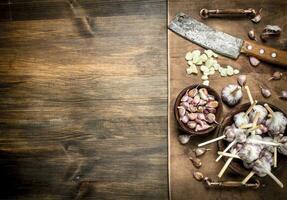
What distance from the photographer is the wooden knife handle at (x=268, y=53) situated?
48.6 inches

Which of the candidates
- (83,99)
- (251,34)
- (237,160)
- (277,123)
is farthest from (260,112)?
(83,99)

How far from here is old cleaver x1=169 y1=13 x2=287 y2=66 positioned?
1.24 meters

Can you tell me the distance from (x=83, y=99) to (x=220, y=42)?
49 centimetres

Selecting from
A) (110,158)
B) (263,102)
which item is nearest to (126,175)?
(110,158)

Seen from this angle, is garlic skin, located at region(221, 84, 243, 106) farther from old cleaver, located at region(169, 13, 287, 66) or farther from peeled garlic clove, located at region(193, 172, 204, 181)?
peeled garlic clove, located at region(193, 172, 204, 181)

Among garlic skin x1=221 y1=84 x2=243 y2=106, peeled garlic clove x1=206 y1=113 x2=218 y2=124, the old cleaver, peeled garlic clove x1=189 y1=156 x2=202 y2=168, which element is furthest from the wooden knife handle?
peeled garlic clove x1=189 y1=156 x2=202 y2=168

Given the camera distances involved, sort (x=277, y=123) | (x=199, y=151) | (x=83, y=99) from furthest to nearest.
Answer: (x=83, y=99)
(x=199, y=151)
(x=277, y=123)

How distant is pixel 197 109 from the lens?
47.6 inches

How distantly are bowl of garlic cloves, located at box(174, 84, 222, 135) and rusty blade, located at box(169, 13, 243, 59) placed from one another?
139 millimetres

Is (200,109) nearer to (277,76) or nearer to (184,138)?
(184,138)

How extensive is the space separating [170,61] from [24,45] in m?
0.53

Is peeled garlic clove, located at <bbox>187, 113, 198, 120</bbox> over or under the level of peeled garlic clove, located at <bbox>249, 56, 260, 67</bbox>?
under

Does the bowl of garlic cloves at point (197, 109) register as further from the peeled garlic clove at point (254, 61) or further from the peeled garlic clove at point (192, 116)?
the peeled garlic clove at point (254, 61)

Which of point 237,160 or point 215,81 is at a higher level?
point 215,81
